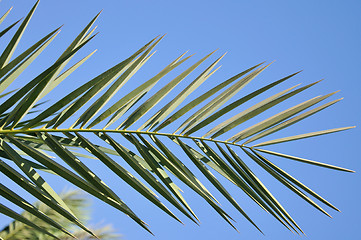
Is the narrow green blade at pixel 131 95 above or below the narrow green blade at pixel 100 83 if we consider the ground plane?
below

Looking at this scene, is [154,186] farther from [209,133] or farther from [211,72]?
[211,72]

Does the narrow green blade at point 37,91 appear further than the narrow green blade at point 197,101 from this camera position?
No

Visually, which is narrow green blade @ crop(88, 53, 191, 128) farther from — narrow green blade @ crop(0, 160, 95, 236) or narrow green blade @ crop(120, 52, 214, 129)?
narrow green blade @ crop(0, 160, 95, 236)

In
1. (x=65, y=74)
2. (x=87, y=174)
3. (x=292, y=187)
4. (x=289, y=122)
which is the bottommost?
(x=292, y=187)

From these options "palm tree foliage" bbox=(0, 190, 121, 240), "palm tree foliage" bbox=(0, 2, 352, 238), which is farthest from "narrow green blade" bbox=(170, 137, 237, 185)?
"palm tree foliage" bbox=(0, 190, 121, 240)

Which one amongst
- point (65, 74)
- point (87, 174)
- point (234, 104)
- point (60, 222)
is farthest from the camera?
point (60, 222)

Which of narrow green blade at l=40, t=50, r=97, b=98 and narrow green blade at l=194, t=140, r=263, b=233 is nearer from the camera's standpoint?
narrow green blade at l=194, t=140, r=263, b=233

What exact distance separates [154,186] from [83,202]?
12.8 feet

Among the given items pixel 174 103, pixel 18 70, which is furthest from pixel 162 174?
pixel 18 70

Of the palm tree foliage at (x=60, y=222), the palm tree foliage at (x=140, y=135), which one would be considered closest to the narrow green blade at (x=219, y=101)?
the palm tree foliage at (x=140, y=135)

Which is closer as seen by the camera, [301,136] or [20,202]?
[20,202]

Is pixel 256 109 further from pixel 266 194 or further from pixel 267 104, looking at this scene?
pixel 266 194

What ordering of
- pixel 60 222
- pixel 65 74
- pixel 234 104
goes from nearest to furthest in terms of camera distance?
pixel 234 104 < pixel 65 74 < pixel 60 222

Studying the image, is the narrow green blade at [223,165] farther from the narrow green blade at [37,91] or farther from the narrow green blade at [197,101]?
the narrow green blade at [37,91]
